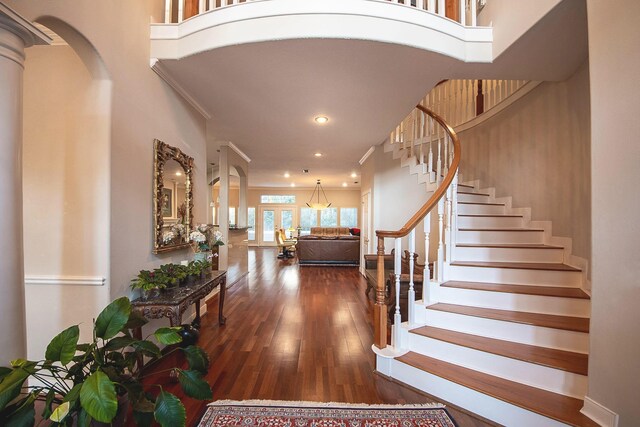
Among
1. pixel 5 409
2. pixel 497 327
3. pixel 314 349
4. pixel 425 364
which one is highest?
pixel 5 409

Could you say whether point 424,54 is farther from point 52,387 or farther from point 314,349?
point 52,387

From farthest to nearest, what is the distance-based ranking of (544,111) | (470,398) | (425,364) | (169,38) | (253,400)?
(544,111)
(169,38)
(425,364)
(253,400)
(470,398)

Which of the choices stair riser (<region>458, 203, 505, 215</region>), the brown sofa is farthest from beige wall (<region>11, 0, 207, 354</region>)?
the brown sofa

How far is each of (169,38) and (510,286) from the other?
374 centimetres

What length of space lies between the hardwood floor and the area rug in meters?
0.07

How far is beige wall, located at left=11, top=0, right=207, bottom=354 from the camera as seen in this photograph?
6.20 ft

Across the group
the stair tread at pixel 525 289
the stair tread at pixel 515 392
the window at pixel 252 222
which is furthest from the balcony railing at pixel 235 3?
the window at pixel 252 222

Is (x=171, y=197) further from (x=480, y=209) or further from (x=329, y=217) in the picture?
(x=329, y=217)

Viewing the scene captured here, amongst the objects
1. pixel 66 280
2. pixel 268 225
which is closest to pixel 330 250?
pixel 66 280

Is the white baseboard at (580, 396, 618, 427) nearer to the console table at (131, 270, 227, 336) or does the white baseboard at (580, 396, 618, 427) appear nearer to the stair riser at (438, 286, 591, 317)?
the stair riser at (438, 286, 591, 317)

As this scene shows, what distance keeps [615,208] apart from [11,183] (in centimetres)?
290

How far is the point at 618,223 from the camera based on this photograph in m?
1.36

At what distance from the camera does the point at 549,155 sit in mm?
2971

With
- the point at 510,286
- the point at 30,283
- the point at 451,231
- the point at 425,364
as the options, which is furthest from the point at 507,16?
the point at 30,283
